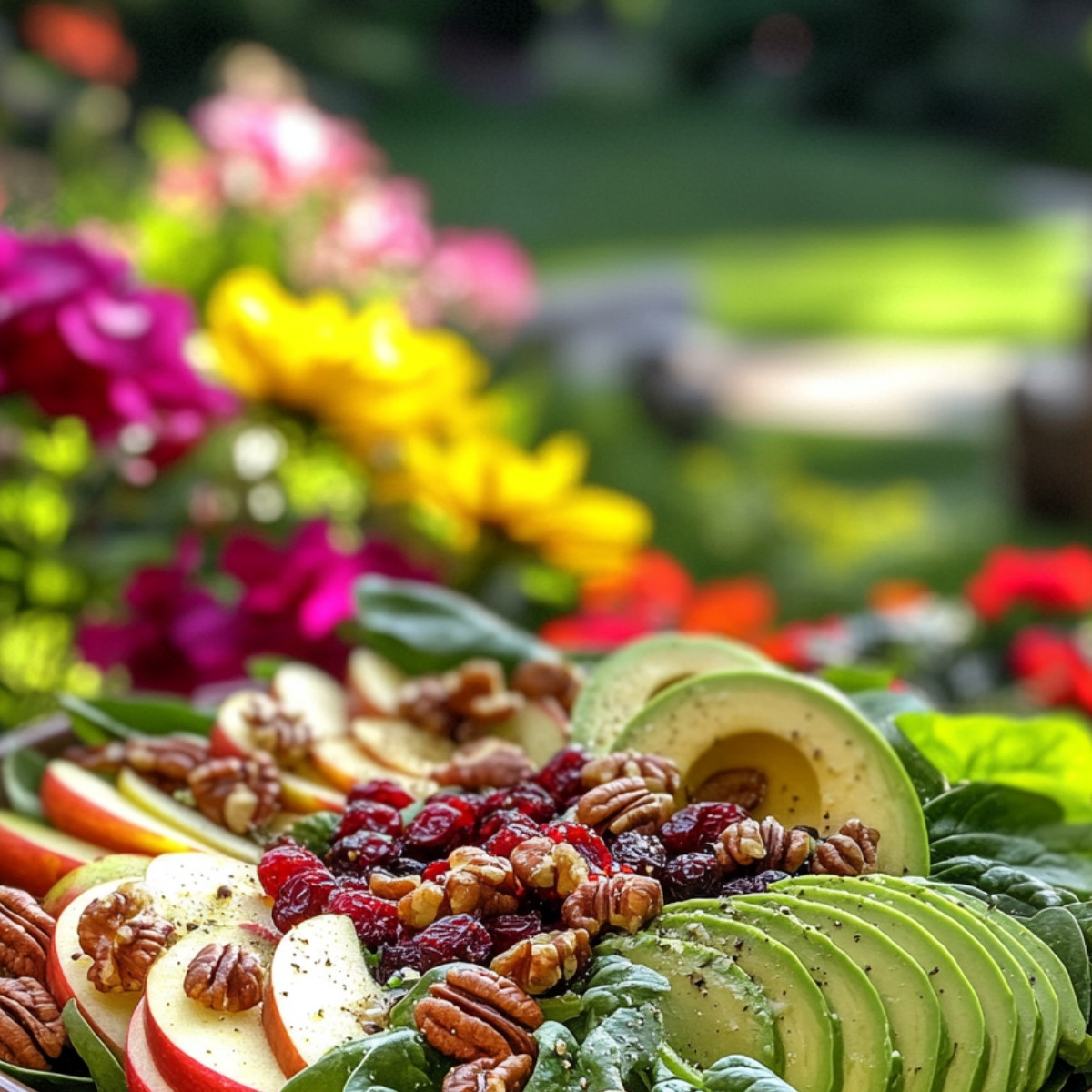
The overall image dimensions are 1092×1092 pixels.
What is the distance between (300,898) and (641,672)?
32 centimetres

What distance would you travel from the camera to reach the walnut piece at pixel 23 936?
861 mm

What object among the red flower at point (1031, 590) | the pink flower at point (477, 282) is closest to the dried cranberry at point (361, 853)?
the red flower at point (1031, 590)

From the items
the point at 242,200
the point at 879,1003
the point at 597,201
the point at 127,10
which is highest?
the point at 127,10

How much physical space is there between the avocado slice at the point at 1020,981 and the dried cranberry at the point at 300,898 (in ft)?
0.99

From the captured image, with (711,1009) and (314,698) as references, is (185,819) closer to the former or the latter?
(314,698)

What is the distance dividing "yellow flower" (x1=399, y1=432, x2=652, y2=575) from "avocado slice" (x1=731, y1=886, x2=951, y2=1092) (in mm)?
707

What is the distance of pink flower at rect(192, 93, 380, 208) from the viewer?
2.25m

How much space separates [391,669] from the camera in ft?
4.05

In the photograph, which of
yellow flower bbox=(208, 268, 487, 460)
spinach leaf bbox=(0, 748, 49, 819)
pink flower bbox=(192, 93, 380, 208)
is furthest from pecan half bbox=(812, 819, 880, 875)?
pink flower bbox=(192, 93, 380, 208)

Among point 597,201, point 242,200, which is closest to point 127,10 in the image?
point 597,201

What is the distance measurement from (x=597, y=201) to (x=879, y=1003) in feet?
26.5

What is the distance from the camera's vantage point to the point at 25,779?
3.63 feet

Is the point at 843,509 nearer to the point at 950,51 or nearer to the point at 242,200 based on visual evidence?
the point at 242,200

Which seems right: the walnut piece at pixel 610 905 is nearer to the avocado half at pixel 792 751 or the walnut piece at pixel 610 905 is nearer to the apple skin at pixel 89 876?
the avocado half at pixel 792 751
